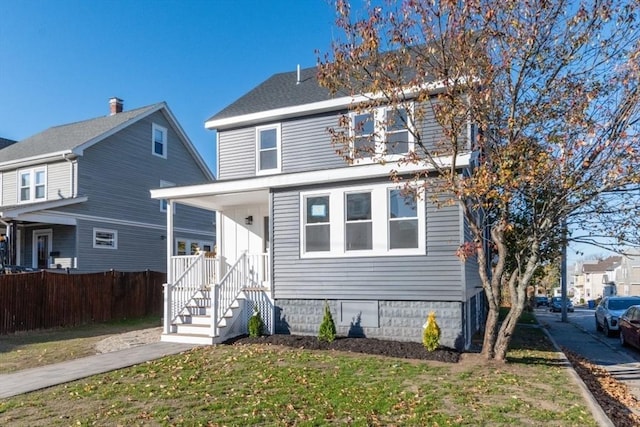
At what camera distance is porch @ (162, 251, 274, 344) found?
36.9 ft

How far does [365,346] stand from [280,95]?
8.23 meters

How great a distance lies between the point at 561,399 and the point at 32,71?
58.6 ft

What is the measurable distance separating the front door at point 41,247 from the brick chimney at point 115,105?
8.15 metres

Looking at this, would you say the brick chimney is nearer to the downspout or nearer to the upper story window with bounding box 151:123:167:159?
the upper story window with bounding box 151:123:167:159

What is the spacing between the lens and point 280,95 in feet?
48.3

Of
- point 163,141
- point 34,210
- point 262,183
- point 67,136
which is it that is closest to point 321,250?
point 262,183

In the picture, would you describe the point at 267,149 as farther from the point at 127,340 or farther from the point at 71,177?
the point at 71,177

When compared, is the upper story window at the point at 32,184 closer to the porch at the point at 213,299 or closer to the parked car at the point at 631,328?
the porch at the point at 213,299

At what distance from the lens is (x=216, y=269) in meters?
13.4

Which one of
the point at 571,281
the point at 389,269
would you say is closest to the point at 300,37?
the point at 389,269

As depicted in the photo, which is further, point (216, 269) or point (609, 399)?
point (216, 269)

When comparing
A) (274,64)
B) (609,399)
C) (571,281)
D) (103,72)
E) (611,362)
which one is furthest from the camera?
(571,281)

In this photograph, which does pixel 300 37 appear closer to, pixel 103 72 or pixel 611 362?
pixel 103 72

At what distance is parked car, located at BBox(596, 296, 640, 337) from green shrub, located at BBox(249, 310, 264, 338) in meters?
13.3
